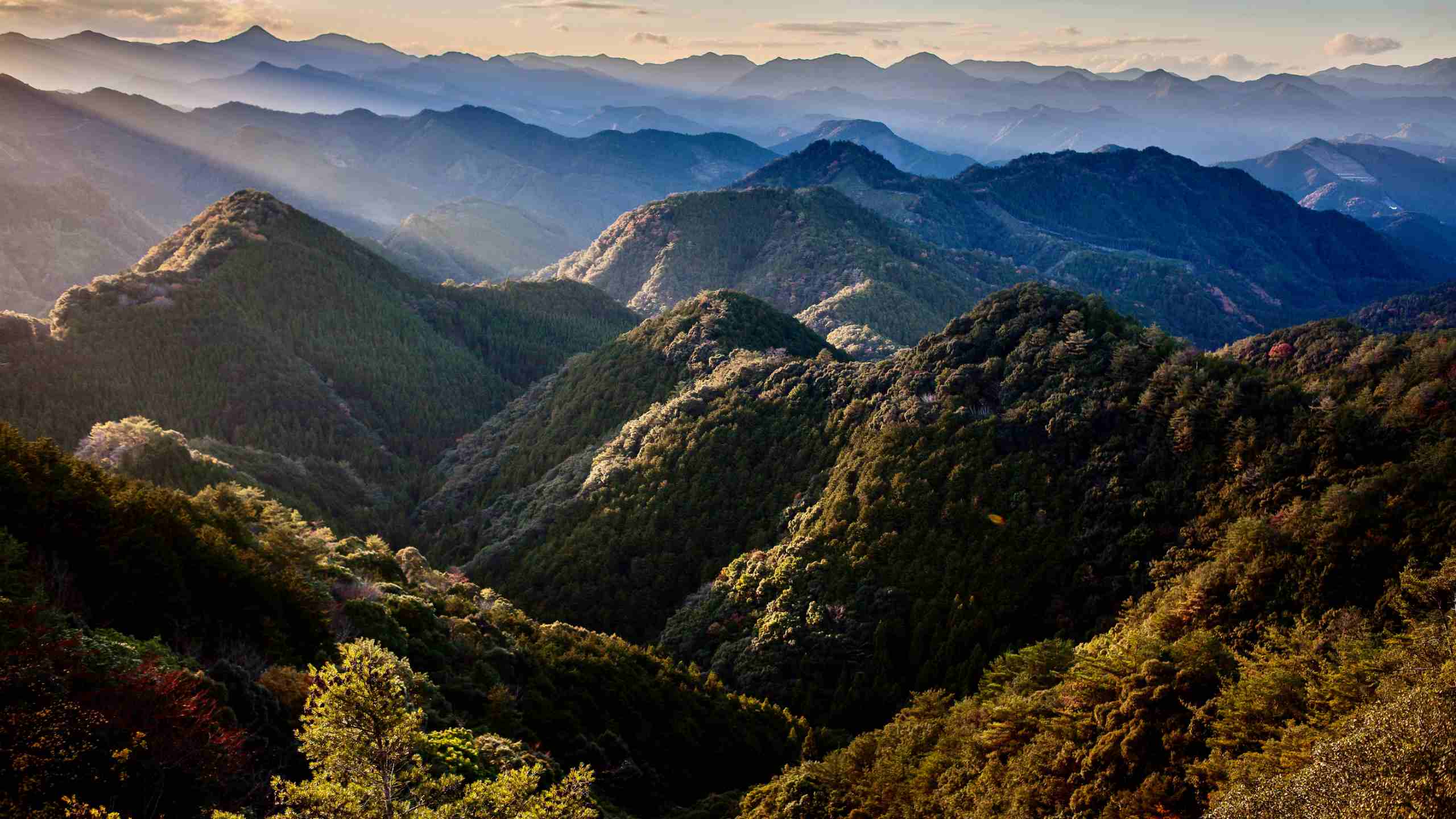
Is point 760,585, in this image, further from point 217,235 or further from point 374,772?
point 217,235

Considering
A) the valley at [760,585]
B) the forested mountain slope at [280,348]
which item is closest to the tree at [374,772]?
the valley at [760,585]

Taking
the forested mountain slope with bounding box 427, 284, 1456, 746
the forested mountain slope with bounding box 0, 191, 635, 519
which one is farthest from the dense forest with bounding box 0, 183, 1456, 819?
the forested mountain slope with bounding box 0, 191, 635, 519

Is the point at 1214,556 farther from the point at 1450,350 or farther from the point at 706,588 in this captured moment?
the point at 706,588

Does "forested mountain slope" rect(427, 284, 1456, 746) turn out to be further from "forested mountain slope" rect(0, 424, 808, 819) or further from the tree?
the tree

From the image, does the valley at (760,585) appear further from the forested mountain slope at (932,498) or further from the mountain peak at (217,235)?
the mountain peak at (217,235)

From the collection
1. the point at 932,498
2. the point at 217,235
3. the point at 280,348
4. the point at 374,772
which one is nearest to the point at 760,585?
the point at 932,498

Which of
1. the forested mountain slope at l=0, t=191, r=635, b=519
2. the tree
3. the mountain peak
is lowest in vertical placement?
the forested mountain slope at l=0, t=191, r=635, b=519

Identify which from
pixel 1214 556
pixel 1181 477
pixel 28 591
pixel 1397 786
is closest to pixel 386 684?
pixel 28 591

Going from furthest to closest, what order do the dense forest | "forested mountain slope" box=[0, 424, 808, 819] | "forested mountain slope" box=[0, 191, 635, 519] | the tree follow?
"forested mountain slope" box=[0, 191, 635, 519]
the dense forest
"forested mountain slope" box=[0, 424, 808, 819]
the tree
